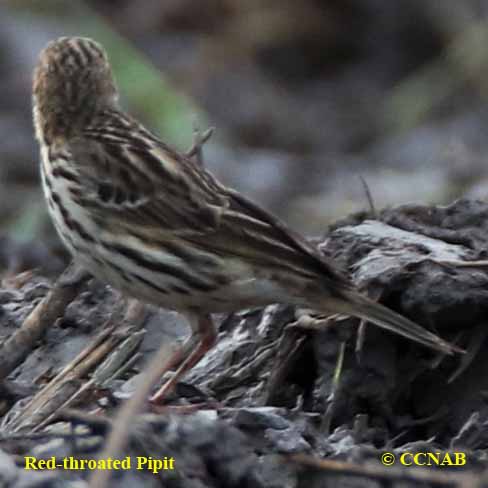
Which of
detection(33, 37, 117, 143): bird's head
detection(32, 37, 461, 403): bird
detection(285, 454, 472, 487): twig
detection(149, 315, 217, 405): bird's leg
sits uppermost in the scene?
detection(33, 37, 117, 143): bird's head

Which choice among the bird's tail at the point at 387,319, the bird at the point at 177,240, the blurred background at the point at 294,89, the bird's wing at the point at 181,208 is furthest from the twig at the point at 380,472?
the blurred background at the point at 294,89

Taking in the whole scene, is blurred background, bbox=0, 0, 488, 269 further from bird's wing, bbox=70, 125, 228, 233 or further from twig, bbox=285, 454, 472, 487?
twig, bbox=285, 454, 472, 487

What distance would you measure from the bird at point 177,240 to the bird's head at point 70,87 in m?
0.02

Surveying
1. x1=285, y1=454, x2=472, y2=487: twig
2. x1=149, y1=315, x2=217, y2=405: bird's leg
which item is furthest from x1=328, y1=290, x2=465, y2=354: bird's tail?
x1=285, y1=454, x2=472, y2=487: twig

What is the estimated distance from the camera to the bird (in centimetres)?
639

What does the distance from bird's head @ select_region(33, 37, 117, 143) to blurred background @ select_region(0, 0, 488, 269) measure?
4376mm

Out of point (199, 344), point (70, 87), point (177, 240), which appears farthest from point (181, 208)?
point (70, 87)

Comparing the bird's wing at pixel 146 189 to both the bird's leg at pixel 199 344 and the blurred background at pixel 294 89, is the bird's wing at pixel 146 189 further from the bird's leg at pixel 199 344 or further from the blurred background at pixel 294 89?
the blurred background at pixel 294 89

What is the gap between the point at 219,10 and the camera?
15.8 metres

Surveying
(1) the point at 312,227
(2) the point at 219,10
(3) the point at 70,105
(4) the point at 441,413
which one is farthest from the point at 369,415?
(2) the point at 219,10

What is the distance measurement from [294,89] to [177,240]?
903 cm

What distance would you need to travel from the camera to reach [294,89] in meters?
15.5

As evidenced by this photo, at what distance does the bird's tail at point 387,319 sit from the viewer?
6.18 meters

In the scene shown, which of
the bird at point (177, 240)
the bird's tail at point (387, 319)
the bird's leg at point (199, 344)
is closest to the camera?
the bird's tail at point (387, 319)
